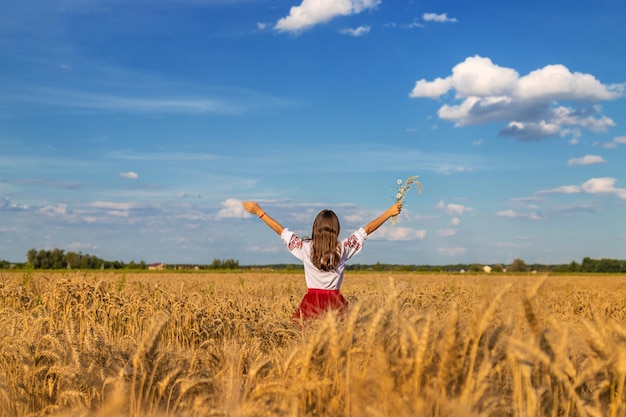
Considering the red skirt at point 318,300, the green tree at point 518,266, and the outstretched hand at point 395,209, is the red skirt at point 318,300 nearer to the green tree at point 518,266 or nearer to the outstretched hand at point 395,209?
the outstretched hand at point 395,209

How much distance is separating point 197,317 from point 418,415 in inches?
216

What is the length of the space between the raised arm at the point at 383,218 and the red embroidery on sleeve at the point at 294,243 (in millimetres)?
848

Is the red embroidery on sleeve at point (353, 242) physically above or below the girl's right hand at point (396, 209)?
below

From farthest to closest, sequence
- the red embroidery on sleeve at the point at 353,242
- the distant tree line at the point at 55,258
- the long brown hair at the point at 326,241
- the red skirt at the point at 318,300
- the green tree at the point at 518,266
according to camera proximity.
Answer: the distant tree line at the point at 55,258 < the red embroidery on sleeve at the point at 353,242 < the red skirt at the point at 318,300 < the long brown hair at the point at 326,241 < the green tree at the point at 518,266

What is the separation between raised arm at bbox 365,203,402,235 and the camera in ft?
23.3

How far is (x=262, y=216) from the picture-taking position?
24.6 feet

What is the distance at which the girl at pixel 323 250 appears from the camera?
7035 millimetres

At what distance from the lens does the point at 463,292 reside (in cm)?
1409

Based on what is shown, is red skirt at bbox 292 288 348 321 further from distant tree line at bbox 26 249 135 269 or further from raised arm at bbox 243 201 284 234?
distant tree line at bbox 26 249 135 269

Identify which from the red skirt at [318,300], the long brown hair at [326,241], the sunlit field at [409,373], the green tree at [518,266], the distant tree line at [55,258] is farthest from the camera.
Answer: the distant tree line at [55,258]

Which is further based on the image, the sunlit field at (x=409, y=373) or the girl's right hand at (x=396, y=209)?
the girl's right hand at (x=396, y=209)

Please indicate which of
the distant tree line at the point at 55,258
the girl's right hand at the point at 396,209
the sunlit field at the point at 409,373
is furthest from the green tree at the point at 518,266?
the distant tree line at the point at 55,258

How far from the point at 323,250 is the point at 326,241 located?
112mm

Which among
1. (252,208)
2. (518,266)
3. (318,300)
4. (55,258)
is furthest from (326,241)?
(55,258)
